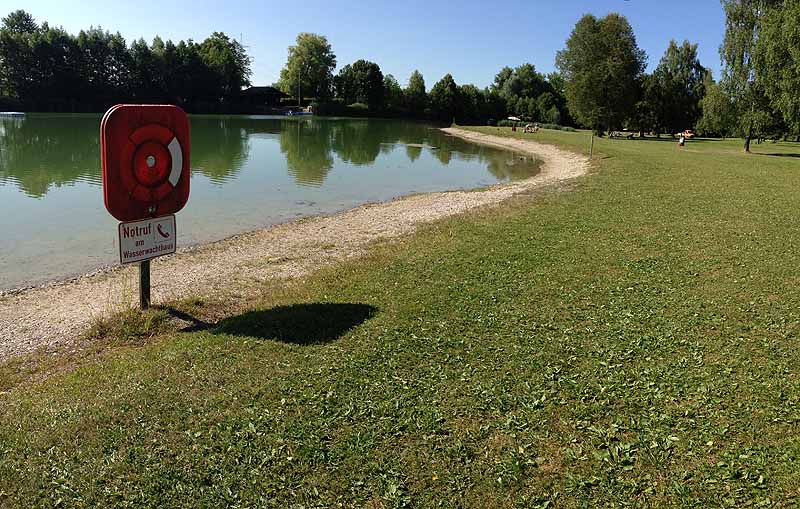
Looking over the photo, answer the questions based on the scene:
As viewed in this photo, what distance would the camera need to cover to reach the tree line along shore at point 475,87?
39.8 m

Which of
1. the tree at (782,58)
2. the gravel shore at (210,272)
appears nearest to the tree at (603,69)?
the tree at (782,58)

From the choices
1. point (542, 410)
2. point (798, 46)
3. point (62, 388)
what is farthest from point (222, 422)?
point (798, 46)

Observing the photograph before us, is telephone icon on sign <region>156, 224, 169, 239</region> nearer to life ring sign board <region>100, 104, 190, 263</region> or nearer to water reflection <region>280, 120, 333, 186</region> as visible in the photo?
life ring sign board <region>100, 104, 190, 263</region>

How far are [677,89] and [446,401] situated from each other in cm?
7668

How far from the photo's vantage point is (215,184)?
25.9m

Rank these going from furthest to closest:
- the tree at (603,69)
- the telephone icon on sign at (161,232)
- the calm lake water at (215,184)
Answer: the tree at (603,69)
the calm lake water at (215,184)
the telephone icon on sign at (161,232)

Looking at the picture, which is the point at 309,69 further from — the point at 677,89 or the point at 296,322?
the point at 296,322

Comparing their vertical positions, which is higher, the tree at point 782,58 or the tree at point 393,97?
the tree at point 393,97

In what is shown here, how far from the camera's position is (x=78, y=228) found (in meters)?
16.8

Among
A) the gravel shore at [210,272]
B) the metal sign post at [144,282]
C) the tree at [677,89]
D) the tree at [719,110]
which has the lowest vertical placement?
the gravel shore at [210,272]

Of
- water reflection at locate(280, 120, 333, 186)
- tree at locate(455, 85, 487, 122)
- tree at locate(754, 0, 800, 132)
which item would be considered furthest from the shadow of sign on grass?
tree at locate(455, 85, 487, 122)

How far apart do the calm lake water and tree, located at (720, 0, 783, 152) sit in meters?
15.5

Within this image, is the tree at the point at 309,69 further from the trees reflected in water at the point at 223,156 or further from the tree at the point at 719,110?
the tree at the point at 719,110

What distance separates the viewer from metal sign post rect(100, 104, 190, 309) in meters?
6.89
